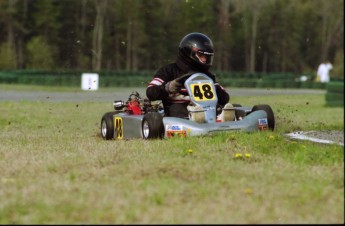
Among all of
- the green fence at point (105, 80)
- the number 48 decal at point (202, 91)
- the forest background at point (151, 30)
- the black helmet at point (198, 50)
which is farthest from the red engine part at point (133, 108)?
the forest background at point (151, 30)

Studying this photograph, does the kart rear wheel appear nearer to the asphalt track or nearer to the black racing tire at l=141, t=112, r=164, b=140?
the black racing tire at l=141, t=112, r=164, b=140

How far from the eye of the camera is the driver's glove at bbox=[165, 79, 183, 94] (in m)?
9.62

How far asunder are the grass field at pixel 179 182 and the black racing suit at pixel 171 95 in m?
1.58

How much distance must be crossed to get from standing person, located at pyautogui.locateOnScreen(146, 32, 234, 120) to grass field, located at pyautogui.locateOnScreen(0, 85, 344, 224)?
1585 millimetres

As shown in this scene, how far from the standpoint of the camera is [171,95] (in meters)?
9.85

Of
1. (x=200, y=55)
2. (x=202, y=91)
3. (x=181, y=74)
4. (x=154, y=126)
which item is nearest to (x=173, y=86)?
(x=202, y=91)

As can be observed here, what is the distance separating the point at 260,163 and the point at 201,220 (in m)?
1.91

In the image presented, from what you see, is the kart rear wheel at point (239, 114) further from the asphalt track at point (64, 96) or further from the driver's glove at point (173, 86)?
the asphalt track at point (64, 96)

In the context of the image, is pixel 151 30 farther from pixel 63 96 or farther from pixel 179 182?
pixel 179 182

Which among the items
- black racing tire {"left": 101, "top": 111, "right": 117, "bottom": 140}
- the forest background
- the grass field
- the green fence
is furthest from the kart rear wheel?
the forest background

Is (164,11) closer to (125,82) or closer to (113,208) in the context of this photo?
(125,82)

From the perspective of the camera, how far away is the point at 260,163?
6.45 meters

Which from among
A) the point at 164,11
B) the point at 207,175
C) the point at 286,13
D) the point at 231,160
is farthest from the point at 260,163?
the point at 286,13

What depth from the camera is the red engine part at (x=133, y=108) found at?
410 inches
